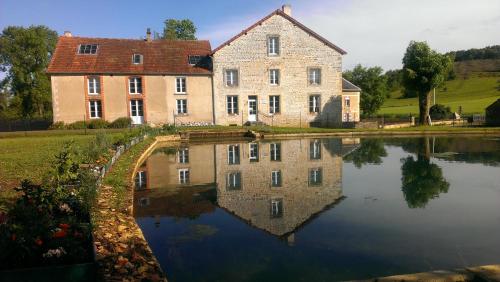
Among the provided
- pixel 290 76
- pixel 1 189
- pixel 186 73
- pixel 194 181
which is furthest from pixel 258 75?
pixel 1 189

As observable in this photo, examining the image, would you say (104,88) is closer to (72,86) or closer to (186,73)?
(72,86)

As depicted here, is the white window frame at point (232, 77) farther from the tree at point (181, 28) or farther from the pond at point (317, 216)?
the tree at point (181, 28)

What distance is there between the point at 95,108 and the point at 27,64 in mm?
24374

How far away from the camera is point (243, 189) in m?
9.93

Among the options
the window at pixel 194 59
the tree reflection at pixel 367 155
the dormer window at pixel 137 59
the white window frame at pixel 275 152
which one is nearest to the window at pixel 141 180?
the white window frame at pixel 275 152

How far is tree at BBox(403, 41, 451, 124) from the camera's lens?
101 ft

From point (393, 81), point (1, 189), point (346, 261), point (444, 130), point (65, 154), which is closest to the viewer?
point (346, 261)

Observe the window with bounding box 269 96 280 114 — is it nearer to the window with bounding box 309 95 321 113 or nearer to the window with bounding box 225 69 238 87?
the window with bounding box 309 95 321 113

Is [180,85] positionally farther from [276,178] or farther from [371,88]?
[371,88]

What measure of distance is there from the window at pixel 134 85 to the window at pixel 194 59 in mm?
4606

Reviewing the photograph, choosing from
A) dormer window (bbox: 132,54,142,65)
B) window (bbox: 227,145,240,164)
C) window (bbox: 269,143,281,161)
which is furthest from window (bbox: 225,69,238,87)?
window (bbox: 227,145,240,164)

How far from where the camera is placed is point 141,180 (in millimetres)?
11312

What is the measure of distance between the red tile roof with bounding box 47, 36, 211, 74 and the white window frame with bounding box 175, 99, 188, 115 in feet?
7.71

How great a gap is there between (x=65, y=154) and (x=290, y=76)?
2708 cm
